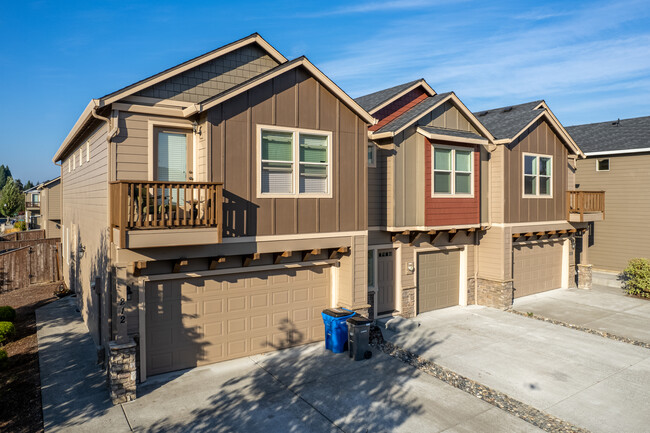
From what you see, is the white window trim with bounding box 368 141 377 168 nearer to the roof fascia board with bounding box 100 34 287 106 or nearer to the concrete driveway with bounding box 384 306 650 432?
the roof fascia board with bounding box 100 34 287 106

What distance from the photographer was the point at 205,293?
909cm

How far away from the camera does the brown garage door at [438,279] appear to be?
1327cm

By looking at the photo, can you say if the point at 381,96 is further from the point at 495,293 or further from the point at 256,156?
the point at 495,293

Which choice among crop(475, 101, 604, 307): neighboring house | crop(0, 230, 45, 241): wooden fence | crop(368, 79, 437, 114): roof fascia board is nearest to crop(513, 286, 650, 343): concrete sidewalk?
crop(475, 101, 604, 307): neighboring house

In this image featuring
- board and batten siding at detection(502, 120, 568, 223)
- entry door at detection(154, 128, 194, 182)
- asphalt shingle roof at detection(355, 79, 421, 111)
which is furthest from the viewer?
board and batten siding at detection(502, 120, 568, 223)

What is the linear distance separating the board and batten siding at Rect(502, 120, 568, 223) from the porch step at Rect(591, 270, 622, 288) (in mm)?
3901

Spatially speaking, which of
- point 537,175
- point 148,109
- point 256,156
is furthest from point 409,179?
point 148,109

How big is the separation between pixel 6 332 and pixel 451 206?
1208cm

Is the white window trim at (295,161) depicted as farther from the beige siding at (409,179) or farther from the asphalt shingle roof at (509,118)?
the asphalt shingle roof at (509,118)

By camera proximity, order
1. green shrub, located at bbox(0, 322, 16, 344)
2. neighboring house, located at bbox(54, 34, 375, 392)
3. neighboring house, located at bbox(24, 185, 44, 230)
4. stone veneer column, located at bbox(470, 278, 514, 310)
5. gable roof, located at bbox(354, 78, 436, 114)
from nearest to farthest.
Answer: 1. neighboring house, located at bbox(54, 34, 375, 392)
2. green shrub, located at bbox(0, 322, 16, 344)
3. gable roof, located at bbox(354, 78, 436, 114)
4. stone veneer column, located at bbox(470, 278, 514, 310)
5. neighboring house, located at bbox(24, 185, 44, 230)

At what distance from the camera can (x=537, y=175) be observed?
50.1 ft

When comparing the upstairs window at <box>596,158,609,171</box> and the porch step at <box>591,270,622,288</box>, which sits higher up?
the upstairs window at <box>596,158,609,171</box>

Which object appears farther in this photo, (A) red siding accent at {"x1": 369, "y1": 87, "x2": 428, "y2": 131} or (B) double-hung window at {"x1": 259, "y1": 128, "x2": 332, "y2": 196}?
(A) red siding accent at {"x1": 369, "y1": 87, "x2": 428, "y2": 131}

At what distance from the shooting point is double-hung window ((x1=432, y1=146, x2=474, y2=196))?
12.4 m
